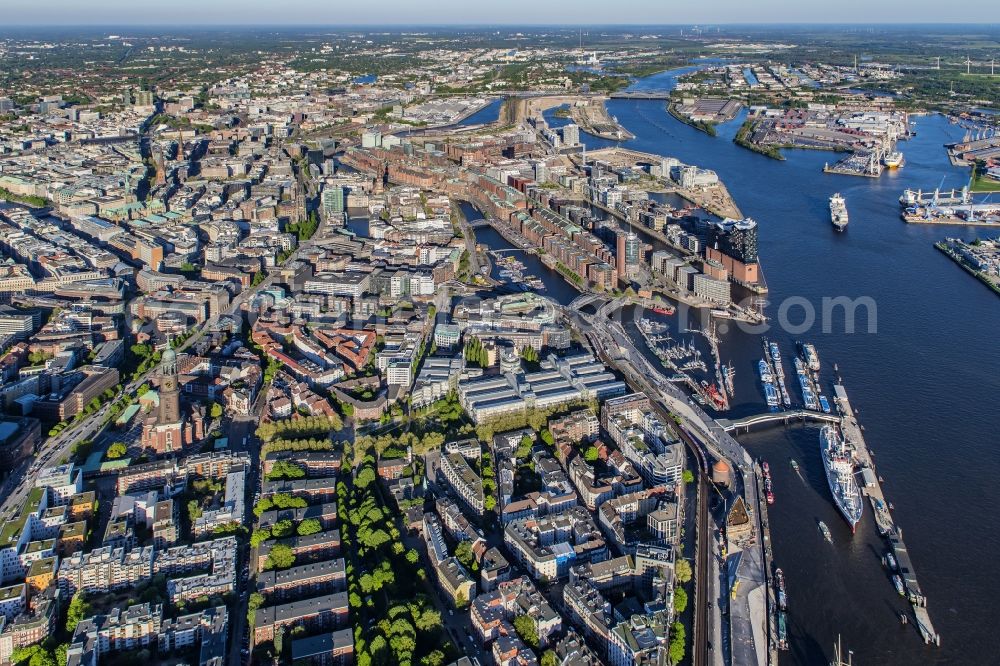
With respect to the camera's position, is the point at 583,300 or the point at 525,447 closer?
the point at 525,447

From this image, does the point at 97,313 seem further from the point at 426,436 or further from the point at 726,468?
the point at 726,468

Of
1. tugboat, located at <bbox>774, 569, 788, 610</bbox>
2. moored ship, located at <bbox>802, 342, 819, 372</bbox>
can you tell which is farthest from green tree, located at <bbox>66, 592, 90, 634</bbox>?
moored ship, located at <bbox>802, 342, 819, 372</bbox>

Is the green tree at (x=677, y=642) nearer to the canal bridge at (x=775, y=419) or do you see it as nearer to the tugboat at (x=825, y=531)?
the tugboat at (x=825, y=531)

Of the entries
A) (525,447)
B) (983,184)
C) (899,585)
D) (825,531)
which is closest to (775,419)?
(825,531)

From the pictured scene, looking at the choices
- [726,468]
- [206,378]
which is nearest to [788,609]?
[726,468]

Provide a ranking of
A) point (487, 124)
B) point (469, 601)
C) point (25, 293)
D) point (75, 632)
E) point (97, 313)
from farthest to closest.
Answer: point (487, 124)
point (25, 293)
point (97, 313)
point (469, 601)
point (75, 632)

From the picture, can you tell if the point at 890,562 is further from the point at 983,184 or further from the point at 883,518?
the point at 983,184

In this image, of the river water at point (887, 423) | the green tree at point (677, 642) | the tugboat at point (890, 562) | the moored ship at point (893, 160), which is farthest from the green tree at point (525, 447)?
the moored ship at point (893, 160)
